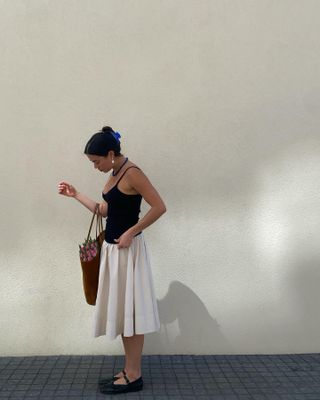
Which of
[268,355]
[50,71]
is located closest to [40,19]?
[50,71]

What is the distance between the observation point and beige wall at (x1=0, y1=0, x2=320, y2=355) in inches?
168

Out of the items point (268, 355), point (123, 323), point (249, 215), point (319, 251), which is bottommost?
point (268, 355)

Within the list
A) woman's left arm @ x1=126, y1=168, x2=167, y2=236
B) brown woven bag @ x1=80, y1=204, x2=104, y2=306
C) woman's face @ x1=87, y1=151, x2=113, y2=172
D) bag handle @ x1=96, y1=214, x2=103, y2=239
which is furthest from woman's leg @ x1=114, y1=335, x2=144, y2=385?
woman's face @ x1=87, y1=151, x2=113, y2=172

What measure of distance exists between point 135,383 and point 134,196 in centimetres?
136

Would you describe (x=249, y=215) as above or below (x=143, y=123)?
below

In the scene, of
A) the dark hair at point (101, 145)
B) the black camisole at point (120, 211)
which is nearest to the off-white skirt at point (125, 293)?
the black camisole at point (120, 211)

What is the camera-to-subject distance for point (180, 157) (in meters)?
4.34

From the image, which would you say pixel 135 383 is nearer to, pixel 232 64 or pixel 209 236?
pixel 209 236

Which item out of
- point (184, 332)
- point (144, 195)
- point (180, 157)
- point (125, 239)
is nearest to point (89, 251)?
point (125, 239)

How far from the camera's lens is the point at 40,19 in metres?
4.22

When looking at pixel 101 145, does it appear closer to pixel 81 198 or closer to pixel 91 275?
pixel 81 198

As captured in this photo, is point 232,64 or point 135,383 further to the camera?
point 232,64

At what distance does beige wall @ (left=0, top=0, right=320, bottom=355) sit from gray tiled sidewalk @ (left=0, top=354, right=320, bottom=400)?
0.15m

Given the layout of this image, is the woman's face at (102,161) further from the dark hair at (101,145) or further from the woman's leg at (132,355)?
the woman's leg at (132,355)
